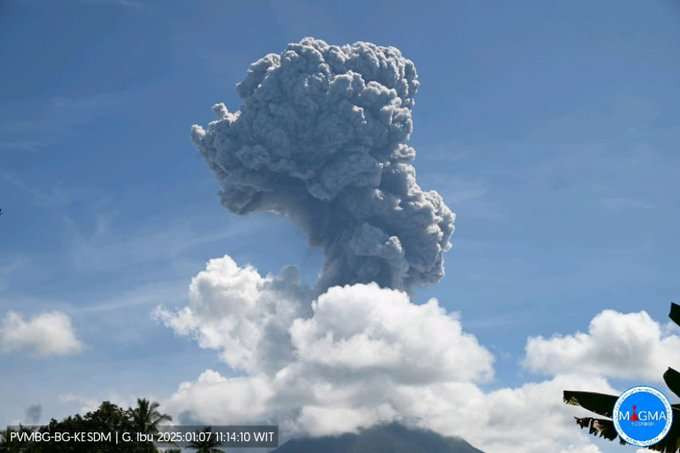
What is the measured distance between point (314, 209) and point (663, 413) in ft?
479

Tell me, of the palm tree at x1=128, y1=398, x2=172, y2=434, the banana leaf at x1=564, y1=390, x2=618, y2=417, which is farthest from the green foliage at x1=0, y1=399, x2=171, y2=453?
the banana leaf at x1=564, y1=390, x2=618, y2=417

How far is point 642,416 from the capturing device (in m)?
13.9

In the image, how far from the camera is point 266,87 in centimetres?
14062

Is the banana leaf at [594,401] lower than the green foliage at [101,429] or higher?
lower

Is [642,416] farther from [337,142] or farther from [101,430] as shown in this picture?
[337,142]

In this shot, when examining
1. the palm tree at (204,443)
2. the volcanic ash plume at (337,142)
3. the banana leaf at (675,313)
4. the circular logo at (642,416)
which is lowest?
the circular logo at (642,416)

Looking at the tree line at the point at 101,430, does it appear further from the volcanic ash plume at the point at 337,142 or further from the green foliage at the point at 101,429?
the volcanic ash plume at the point at 337,142

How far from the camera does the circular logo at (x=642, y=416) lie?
13617 millimetres

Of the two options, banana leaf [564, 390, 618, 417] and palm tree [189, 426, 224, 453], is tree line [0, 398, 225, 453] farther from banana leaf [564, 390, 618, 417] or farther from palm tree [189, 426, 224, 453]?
banana leaf [564, 390, 618, 417]

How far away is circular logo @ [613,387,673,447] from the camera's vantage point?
13.6m

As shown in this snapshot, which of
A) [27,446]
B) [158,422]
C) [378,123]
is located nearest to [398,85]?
[378,123]

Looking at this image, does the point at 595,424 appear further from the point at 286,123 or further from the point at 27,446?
the point at 286,123

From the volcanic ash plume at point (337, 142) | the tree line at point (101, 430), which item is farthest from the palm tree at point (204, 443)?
the volcanic ash plume at point (337, 142)

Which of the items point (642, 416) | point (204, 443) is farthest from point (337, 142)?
point (642, 416)
